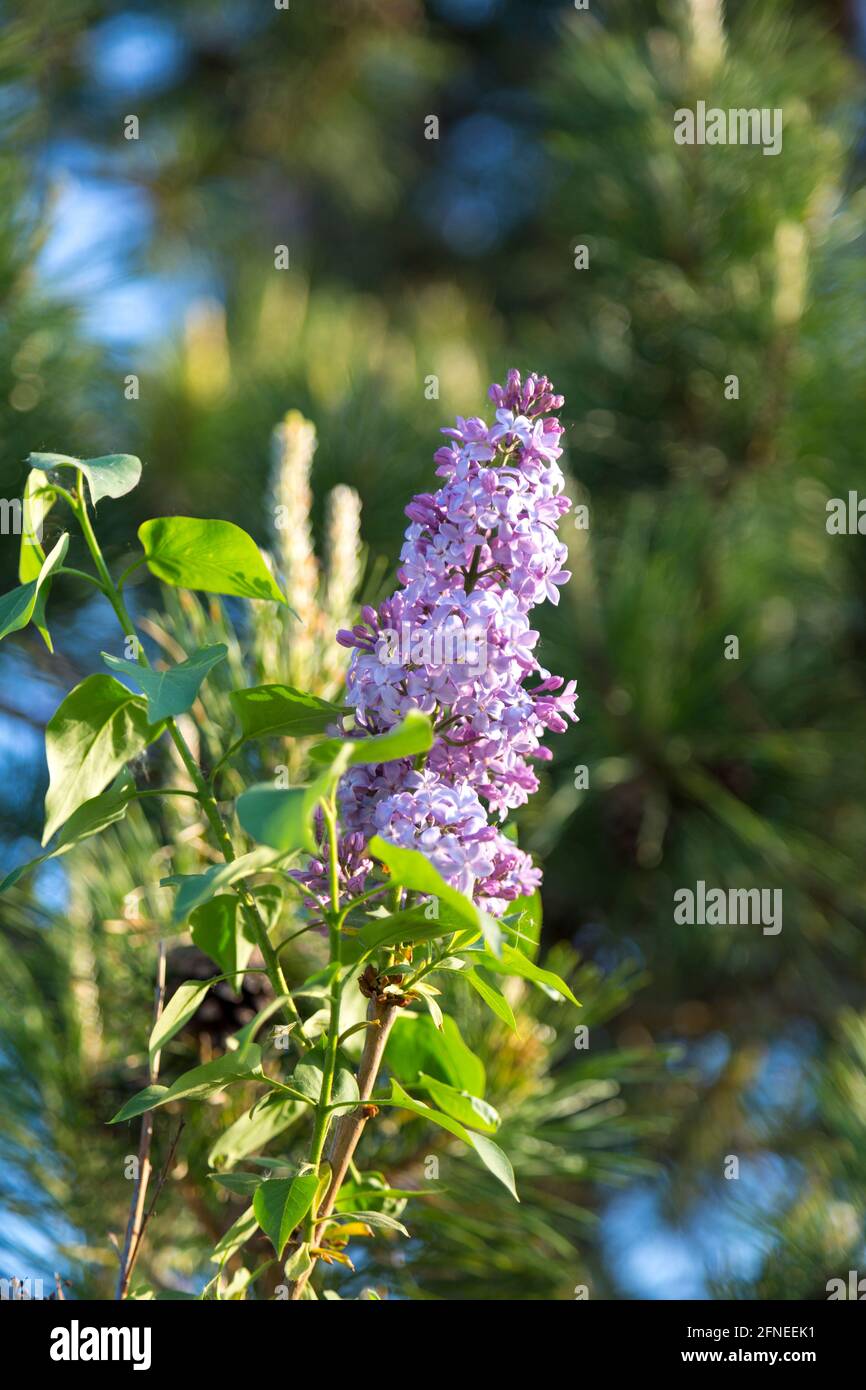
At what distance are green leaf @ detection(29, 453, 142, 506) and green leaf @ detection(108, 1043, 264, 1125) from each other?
0.14 metres

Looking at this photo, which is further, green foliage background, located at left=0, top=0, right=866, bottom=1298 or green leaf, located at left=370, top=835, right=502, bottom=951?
green foliage background, located at left=0, top=0, right=866, bottom=1298

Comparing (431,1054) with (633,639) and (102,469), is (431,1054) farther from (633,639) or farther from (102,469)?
(633,639)

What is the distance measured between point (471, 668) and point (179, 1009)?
116mm

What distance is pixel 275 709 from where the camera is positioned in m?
0.38

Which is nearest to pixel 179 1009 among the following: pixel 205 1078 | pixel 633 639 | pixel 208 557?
pixel 205 1078

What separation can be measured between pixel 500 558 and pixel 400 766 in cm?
6

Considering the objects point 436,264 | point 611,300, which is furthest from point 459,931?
point 436,264

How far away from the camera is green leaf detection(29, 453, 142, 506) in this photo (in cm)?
36

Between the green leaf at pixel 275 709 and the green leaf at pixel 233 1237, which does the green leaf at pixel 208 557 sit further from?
the green leaf at pixel 233 1237

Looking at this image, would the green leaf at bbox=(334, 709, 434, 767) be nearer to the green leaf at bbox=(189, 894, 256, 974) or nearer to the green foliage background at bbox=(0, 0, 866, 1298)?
the green leaf at bbox=(189, 894, 256, 974)

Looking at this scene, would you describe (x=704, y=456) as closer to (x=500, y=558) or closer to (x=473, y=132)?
(x=500, y=558)

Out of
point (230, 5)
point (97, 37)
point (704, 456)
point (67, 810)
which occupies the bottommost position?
point (67, 810)

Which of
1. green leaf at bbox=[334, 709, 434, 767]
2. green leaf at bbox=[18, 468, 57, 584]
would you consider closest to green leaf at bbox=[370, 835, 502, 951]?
green leaf at bbox=[334, 709, 434, 767]
